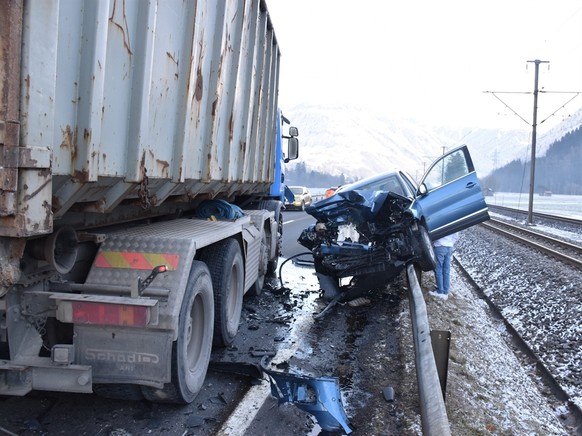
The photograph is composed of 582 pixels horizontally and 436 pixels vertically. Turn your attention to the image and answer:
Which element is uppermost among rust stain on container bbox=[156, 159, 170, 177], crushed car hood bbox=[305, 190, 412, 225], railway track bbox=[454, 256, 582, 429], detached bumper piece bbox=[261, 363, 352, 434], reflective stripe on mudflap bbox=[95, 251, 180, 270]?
rust stain on container bbox=[156, 159, 170, 177]

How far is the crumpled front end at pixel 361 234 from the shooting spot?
7.31 m

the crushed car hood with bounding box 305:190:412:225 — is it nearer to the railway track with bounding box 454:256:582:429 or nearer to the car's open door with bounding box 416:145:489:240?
the car's open door with bounding box 416:145:489:240

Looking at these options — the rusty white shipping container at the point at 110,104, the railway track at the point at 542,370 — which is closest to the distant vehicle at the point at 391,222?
the railway track at the point at 542,370

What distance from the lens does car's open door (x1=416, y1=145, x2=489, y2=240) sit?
772cm

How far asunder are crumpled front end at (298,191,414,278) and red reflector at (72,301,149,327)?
15.1ft

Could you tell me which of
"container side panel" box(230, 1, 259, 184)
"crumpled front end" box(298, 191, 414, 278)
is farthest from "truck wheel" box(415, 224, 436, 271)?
"container side panel" box(230, 1, 259, 184)

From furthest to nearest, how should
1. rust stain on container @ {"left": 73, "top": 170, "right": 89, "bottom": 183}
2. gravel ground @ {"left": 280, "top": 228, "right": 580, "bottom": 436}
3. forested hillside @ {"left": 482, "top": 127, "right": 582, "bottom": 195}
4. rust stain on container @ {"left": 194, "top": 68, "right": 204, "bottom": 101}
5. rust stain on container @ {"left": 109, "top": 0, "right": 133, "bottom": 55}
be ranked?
forested hillside @ {"left": 482, "top": 127, "right": 582, "bottom": 195}
gravel ground @ {"left": 280, "top": 228, "right": 580, "bottom": 436}
rust stain on container @ {"left": 194, "top": 68, "right": 204, "bottom": 101}
rust stain on container @ {"left": 109, "top": 0, "right": 133, "bottom": 55}
rust stain on container @ {"left": 73, "top": 170, "right": 89, "bottom": 183}

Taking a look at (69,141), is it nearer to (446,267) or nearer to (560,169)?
(446,267)

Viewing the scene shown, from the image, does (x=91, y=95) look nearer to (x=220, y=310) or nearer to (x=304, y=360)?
(x=220, y=310)

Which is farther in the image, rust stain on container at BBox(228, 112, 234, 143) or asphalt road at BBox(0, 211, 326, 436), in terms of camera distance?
rust stain on container at BBox(228, 112, 234, 143)

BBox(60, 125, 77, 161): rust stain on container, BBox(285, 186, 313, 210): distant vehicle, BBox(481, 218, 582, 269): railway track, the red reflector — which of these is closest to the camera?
BBox(60, 125, 77, 161): rust stain on container

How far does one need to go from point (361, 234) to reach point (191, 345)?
4.23 meters

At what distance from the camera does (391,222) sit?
303 inches

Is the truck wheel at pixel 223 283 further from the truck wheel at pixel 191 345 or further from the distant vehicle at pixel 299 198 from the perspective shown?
the distant vehicle at pixel 299 198
